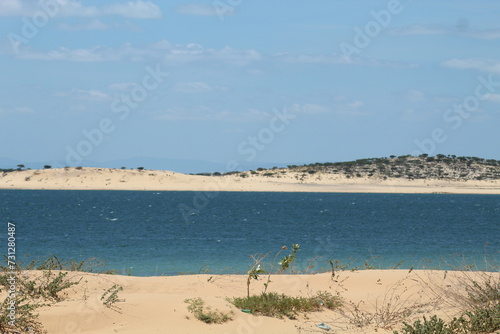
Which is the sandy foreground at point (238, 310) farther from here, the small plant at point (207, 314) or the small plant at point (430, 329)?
the small plant at point (430, 329)

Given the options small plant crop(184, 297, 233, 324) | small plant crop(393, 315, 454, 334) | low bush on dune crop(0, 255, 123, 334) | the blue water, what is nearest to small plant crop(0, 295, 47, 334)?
low bush on dune crop(0, 255, 123, 334)

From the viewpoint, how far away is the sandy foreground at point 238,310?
11.6m

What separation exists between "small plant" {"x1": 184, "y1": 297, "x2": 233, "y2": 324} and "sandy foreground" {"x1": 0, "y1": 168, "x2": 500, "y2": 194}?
336 feet

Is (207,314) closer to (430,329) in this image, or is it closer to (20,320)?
(20,320)

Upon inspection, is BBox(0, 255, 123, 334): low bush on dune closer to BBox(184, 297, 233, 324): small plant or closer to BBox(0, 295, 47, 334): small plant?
BBox(0, 295, 47, 334): small plant

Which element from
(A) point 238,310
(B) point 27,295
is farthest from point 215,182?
(A) point 238,310

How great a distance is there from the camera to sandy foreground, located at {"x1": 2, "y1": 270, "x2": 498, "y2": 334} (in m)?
11.6

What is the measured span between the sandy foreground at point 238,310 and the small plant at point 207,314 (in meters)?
0.11

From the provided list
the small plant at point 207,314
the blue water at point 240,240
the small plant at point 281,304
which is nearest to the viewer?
the small plant at point 207,314

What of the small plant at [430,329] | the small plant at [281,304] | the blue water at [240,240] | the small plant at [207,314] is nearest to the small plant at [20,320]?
the small plant at [207,314]

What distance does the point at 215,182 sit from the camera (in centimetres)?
12519

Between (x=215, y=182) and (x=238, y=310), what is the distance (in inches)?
4450

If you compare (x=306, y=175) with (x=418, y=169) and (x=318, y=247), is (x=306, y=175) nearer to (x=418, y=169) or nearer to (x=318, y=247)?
(x=418, y=169)

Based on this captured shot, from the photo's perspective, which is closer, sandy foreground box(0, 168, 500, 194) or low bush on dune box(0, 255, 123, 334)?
low bush on dune box(0, 255, 123, 334)
